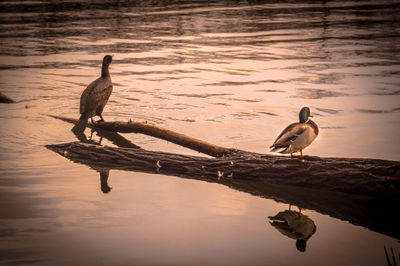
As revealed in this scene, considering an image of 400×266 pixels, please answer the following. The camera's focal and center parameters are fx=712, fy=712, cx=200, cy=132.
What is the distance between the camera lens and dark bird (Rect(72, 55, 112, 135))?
1151cm

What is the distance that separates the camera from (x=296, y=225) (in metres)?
7.50

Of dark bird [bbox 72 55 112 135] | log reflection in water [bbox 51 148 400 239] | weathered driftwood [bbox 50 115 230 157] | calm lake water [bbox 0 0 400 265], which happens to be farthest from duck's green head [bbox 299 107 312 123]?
dark bird [bbox 72 55 112 135]

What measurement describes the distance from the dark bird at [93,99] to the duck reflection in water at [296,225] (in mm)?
4684

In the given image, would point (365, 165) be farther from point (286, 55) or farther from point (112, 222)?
point (286, 55)

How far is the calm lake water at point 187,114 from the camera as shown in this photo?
6.93 meters

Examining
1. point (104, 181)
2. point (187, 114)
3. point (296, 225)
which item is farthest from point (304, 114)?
point (187, 114)

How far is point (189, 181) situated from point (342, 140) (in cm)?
333

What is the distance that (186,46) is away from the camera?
2245 cm

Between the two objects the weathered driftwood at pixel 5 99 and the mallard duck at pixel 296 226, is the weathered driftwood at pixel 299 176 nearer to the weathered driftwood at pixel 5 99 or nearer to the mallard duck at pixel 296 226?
the mallard duck at pixel 296 226

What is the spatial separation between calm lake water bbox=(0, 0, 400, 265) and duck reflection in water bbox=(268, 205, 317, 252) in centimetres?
8

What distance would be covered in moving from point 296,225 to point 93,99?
519cm

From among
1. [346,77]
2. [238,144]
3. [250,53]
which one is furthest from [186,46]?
[238,144]

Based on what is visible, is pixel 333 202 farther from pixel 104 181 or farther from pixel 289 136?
pixel 104 181

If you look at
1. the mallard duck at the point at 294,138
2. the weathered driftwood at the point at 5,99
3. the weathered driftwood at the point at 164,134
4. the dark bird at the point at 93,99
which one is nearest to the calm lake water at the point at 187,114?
the weathered driftwood at the point at 5,99
